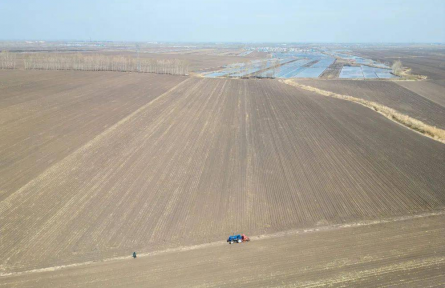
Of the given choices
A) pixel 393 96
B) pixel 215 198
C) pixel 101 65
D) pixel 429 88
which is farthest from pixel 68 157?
pixel 429 88

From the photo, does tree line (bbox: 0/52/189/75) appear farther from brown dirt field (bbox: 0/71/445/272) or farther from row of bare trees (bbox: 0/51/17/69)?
brown dirt field (bbox: 0/71/445/272)

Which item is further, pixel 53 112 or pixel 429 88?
pixel 429 88

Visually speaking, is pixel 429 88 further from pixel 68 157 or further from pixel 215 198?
pixel 68 157

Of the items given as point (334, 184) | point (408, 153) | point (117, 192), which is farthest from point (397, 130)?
point (117, 192)

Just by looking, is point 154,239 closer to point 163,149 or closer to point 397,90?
point 163,149

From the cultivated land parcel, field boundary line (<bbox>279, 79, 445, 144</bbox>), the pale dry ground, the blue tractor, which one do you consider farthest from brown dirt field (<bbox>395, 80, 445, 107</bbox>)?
the blue tractor
